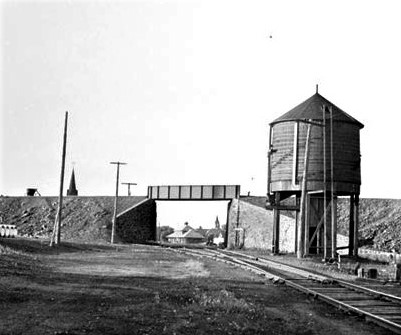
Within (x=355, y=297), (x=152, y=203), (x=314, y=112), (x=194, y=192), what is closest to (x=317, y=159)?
(x=314, y=112)

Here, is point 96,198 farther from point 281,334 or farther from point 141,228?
point 281,334

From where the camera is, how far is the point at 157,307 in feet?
42.3

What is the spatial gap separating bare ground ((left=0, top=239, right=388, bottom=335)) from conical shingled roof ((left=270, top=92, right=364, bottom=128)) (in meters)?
20.5

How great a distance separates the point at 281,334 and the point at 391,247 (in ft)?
141

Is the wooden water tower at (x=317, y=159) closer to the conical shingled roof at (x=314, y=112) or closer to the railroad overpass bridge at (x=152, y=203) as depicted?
the conical shingled roof at (x=314, y=112)

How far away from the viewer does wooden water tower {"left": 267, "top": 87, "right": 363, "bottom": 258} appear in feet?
127

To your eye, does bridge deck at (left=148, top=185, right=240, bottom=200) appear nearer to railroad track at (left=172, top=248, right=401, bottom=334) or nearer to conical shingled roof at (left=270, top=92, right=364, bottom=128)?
conical shingled roof at (left=270, top=92, right=364, bottom=128)

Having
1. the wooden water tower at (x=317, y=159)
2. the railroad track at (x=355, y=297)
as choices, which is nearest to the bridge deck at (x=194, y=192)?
the wooden water tower at (x=317, y=159)

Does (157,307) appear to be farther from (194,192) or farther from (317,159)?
(194,192)

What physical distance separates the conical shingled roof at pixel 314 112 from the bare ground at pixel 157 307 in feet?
67.3

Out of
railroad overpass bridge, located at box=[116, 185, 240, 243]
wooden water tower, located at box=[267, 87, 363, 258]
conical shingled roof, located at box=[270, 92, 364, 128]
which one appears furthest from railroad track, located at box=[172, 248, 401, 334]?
railroad overpass bridge, located at box=[116, 185, 240, 243]

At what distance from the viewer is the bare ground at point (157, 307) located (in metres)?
10.6

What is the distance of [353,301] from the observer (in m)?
15.4

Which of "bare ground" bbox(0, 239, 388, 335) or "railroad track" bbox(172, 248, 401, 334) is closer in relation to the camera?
"bare ground" bbox(0, 239, 388, 335)
